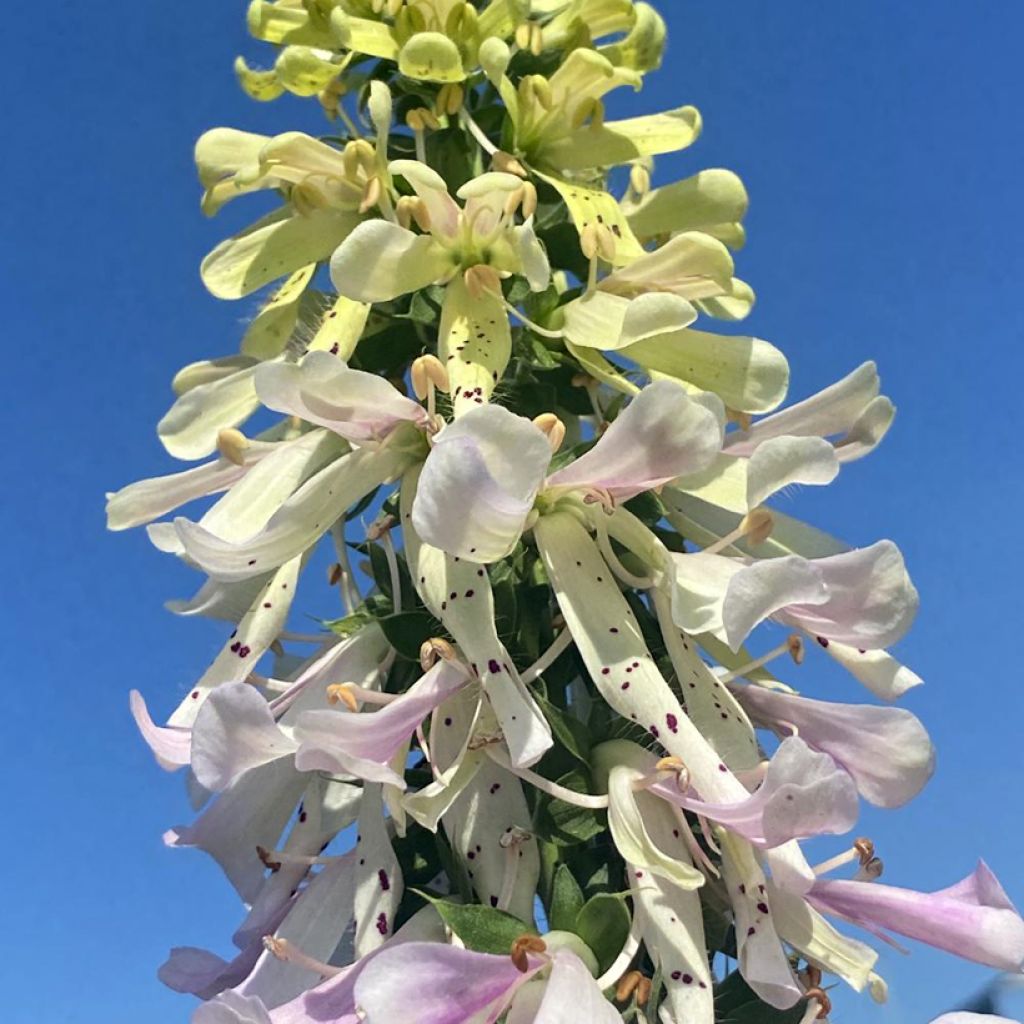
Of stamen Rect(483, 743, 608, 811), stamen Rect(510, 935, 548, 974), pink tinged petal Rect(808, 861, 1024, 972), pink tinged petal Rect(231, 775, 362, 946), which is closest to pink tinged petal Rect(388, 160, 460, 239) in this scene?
stamen Rect(483, 743, 608, 811)

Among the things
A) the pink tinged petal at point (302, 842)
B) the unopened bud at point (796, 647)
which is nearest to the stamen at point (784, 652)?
the unopened bud at point (796, 647)

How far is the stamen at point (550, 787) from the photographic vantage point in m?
2.41

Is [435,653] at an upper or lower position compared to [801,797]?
upper

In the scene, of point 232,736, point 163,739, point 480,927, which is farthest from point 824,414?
point 163,739

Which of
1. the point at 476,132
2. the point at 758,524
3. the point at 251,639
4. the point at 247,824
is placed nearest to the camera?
the point at 758,524

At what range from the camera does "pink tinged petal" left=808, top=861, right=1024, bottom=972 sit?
2.46m

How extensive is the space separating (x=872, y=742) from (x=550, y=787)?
688 millimetres

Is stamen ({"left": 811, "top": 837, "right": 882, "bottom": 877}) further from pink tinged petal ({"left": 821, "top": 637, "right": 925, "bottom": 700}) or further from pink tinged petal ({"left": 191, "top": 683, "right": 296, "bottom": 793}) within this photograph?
pink tinged petal ({"left": 191, "top": 683, "right": 296, "bottom": 793})

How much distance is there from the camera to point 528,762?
87.6 inches

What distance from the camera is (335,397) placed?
2.54 meters

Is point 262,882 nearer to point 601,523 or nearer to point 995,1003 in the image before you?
point 601,523

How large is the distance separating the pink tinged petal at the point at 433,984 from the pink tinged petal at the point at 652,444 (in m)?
0.92

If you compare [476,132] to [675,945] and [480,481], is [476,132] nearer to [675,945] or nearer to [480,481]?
[480,481]

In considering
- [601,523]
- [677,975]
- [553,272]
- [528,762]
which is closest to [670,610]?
[601,523]
